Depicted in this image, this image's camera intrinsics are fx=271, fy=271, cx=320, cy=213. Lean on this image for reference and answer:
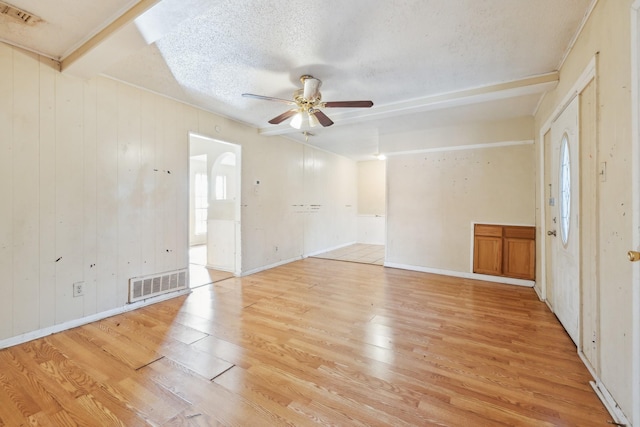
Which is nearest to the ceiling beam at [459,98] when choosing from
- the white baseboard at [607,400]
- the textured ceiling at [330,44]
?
the textured ceiling at [330,44]

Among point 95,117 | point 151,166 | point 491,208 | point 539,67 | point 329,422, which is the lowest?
point 329,422

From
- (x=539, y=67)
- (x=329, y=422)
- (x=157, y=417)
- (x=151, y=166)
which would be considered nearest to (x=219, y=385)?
(x=157, y=417)

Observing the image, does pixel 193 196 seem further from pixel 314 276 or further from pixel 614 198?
pixel 614 198

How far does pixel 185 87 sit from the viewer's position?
10.2 ft

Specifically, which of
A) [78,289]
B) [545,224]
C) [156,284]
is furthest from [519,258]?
[78,289]

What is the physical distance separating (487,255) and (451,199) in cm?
104

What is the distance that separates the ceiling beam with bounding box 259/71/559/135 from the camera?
2.76m

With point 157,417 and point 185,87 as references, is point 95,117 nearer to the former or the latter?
point 185,87

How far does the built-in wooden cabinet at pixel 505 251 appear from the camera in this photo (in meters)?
3.99

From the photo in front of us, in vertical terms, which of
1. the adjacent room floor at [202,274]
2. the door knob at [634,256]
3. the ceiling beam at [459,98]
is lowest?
the adjacent room floor at [202,274]

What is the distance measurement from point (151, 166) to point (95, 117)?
0.69m

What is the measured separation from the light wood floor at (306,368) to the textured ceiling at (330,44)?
2.39 meters

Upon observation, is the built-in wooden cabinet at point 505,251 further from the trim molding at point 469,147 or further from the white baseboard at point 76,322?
the white baseboard at point 76,322

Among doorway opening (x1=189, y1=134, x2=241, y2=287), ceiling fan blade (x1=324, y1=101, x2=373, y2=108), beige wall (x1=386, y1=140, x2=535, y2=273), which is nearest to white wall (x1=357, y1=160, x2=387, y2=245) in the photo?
beige wall (x1=386, y1=140, x2=535, y2=273)
